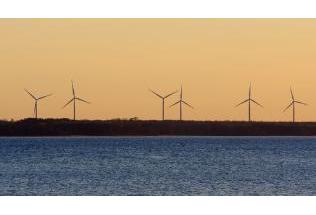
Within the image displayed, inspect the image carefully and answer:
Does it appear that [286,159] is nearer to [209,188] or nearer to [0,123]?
[209,188]

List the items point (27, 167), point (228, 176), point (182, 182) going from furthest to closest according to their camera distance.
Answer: point (27, 167)
point (228, 176)
point (182, 182)

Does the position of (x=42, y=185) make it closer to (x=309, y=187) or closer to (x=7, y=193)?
(x=7, y=193)

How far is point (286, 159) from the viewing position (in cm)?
7362

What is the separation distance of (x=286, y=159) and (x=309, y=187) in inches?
1077

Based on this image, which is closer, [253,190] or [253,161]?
[253,190]

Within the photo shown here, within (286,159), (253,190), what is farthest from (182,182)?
(286,159)

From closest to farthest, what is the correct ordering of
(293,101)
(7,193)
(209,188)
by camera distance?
(7,193) < (209,188) < (293,101)

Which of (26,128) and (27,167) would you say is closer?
(27,167)

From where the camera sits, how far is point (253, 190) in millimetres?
44000

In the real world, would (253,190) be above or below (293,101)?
below

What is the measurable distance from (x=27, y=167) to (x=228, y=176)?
44.9 feet

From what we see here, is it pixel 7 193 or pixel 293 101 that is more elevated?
pixel 293 101

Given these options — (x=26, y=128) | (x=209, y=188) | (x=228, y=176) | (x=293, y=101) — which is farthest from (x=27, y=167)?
(x=26, y=128)
